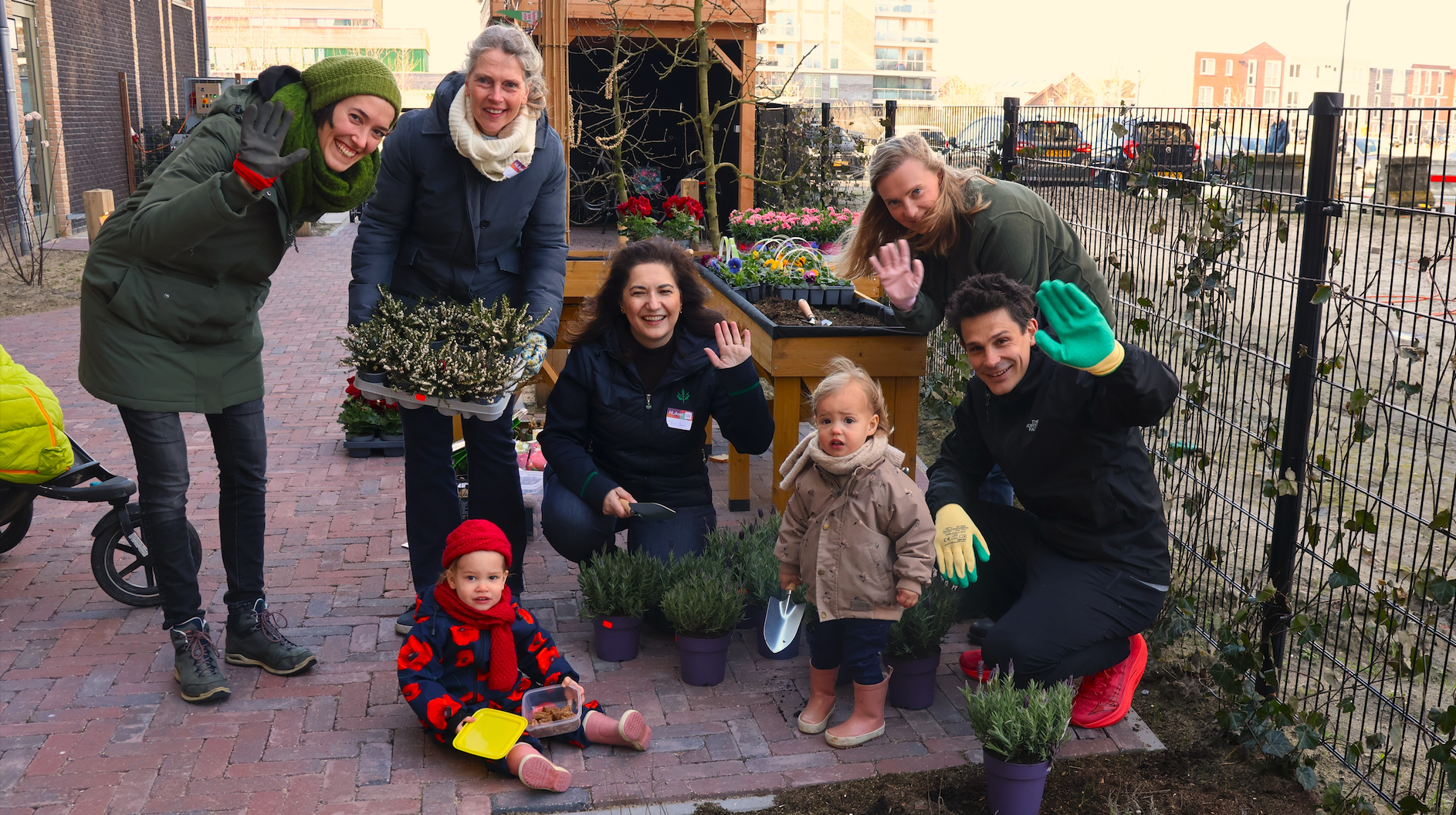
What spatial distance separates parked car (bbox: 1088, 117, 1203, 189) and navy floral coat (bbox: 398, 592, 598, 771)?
8.00 ft

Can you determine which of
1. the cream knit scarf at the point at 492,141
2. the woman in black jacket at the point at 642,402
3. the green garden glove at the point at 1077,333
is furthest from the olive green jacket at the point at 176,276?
the green garden glove at the point at 1077,333

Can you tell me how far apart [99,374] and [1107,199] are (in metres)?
3.49

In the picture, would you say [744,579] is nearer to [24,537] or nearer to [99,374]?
[99,374]

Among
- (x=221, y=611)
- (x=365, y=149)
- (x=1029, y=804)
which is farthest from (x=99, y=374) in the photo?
(x=1029, y=804)

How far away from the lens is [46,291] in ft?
35.6

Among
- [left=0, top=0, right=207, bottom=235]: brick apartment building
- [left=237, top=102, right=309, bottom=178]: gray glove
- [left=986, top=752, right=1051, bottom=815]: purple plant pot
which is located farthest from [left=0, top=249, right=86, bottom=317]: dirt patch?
[left=986, top=752, right=1051, bottom=815]: purple plant pot

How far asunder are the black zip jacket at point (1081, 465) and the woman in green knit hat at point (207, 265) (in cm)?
193

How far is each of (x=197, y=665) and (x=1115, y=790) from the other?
2.58 meters

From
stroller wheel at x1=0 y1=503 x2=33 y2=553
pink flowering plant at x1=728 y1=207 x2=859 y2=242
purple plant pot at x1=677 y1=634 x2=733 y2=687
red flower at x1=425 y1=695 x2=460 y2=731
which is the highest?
pink flowering plant at x1=728 y1=207 x2=859 y2=242

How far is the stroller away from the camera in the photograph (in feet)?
12.6

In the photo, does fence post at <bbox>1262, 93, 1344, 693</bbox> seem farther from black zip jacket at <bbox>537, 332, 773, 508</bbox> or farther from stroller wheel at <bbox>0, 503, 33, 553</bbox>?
stroller wheel at <bbox>0, 503, 33, 553</bbox>

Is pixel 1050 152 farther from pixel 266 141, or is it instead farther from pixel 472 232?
pixel 266 141

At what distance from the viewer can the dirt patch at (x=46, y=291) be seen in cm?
1004

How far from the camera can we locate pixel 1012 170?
5289mm
